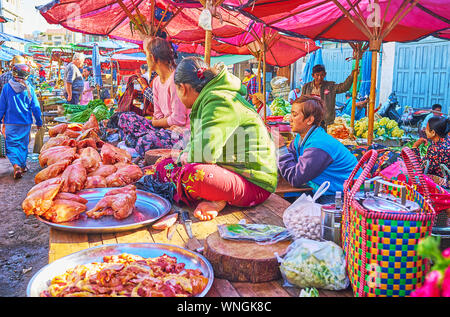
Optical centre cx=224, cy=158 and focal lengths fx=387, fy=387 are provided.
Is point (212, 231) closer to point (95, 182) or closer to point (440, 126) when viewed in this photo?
A: point (95, 182)

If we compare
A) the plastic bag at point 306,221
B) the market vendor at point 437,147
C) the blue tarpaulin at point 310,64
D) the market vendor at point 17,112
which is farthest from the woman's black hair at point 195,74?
the blue tarpaulin at point 310,64

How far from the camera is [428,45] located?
10.1 meters

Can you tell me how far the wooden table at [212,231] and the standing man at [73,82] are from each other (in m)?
8.15

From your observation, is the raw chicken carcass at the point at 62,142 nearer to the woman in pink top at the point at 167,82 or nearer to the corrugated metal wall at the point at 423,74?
the woman in pink top at the point at 167,82

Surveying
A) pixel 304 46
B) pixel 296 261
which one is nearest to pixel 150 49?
pixel 296 261

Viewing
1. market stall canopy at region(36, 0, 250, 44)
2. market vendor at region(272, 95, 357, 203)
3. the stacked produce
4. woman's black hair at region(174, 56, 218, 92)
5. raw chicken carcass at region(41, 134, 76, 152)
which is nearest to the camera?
woman's black hair at region(174, 56, 218, 92)

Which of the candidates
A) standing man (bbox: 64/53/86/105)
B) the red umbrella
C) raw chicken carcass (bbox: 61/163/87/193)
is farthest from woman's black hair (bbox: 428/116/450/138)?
standing man (bbox: 64/53/86/105)

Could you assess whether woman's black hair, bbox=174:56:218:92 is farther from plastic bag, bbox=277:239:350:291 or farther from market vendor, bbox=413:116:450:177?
market vendor, bbox=413:116:450:177

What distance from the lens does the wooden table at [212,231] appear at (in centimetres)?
183

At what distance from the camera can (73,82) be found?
32.4 feet

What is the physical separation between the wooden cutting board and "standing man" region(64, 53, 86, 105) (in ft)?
29.4

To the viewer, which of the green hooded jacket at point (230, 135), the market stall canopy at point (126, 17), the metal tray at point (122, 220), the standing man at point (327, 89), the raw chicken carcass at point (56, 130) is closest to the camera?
the metal tray at point (122, 220)

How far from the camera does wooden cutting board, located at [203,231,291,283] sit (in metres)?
1.90
